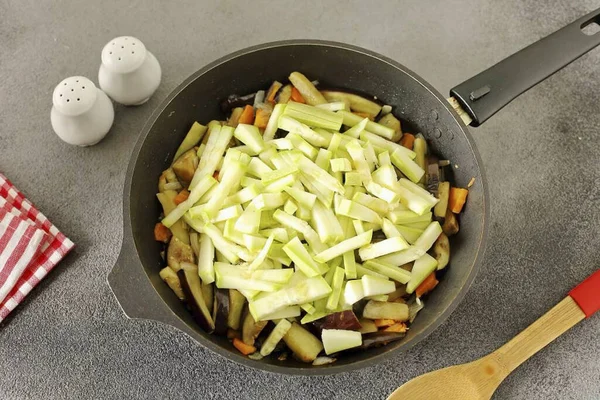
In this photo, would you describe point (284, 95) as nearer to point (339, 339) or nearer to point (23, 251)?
point (339, 339)

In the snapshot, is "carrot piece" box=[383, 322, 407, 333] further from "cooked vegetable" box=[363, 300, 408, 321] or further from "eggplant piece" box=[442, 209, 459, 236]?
"eggplant piece" box=[442, 209, 459, 236]

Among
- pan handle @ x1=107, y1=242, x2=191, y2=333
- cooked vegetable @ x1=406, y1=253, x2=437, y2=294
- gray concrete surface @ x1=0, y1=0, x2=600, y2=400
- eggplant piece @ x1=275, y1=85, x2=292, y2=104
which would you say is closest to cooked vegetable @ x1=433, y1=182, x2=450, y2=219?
cooked vegetable @ x1=406, y1=253, x2=437, y2=294

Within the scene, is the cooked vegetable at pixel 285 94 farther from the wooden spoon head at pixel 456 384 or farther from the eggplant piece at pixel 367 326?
the wooden spoon head at pixel 456 384

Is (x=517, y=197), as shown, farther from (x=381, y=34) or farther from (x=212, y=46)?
(x=212, y=46)

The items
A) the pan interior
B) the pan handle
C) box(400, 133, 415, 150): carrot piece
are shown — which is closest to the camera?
the pan handle

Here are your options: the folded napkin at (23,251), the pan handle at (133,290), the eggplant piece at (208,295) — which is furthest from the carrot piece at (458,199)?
the folded napkin at (23,251)
